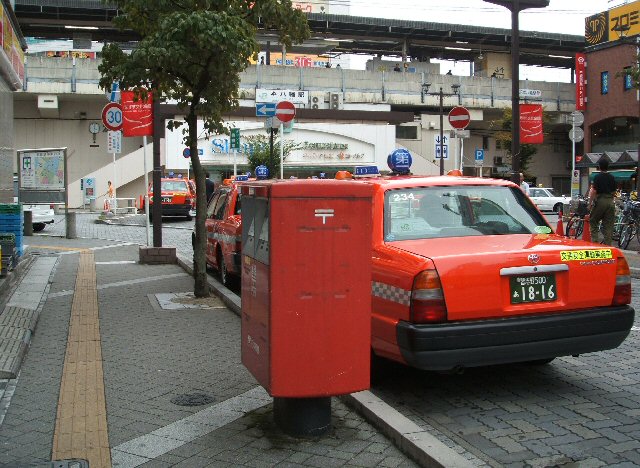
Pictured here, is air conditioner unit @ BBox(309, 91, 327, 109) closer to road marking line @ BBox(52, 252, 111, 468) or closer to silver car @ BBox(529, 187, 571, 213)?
silver car @ BBox(529, 187, 571, 213)

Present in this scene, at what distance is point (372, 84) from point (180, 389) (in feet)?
148

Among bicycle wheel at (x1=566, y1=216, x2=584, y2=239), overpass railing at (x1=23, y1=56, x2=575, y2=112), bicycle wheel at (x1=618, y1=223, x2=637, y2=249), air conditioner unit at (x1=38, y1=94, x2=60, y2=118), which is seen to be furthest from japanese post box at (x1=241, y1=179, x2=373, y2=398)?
air conditioner unit at (x1=38, y1=94, x2=60, y2=118)

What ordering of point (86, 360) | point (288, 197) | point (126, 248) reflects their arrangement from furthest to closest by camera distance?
point (126, 248)
point (86, 360)
point (288, 197)

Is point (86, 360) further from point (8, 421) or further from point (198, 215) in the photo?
point (198, 215)

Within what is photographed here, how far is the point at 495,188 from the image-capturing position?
6.43 metres

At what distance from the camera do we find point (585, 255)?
544 centimetres

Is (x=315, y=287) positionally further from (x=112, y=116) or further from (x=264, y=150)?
(x=264, y=150)

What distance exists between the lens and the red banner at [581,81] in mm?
48875

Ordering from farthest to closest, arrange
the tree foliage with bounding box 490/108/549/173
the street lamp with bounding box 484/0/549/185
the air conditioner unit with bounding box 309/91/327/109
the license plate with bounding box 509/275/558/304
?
the tree foliage with bounding box 490/108/549/173 < the air conditioner unit with bounding box 309/91/327/109 < the street lamp with bounding box 484/0/549/185 < the license plate with bounding box 509/275/558/304

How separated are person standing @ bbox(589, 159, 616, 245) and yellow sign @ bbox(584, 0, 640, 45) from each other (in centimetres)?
3269

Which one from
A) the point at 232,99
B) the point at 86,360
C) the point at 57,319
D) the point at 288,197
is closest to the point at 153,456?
the point at 288,197

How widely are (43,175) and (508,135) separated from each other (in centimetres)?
3862

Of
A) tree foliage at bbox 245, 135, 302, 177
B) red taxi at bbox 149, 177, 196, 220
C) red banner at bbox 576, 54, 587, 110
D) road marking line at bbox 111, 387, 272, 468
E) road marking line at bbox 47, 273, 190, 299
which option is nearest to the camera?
road marking line at bbox 111, 387, 272, 468

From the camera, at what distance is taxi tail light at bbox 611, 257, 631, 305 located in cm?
557
